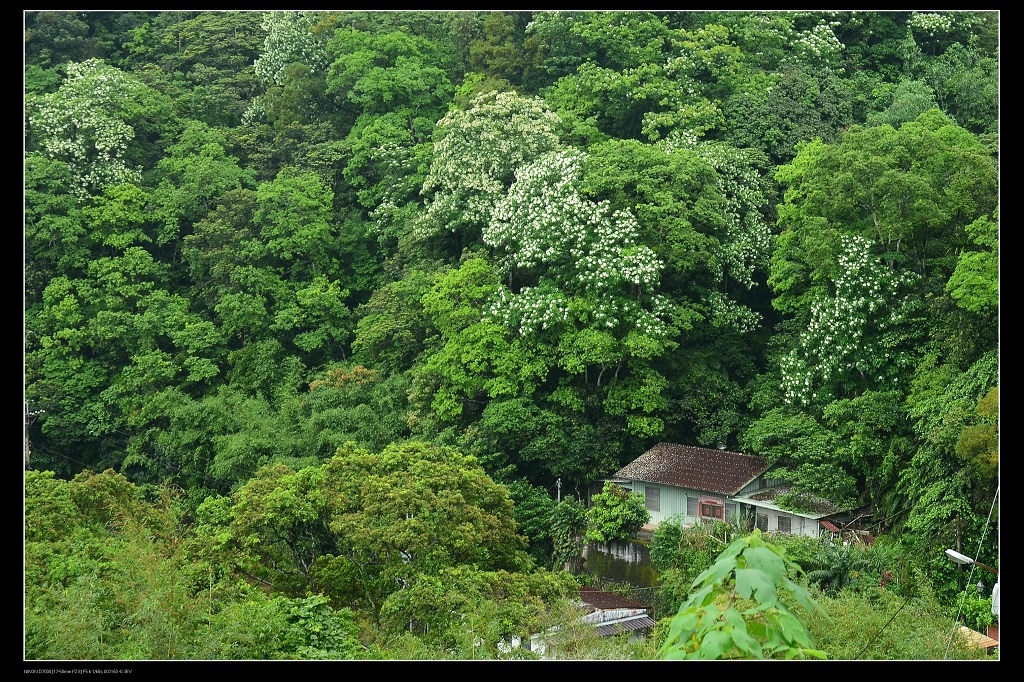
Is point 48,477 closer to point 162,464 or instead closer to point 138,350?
point 162,464

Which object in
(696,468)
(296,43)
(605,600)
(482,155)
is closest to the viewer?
(605,600)

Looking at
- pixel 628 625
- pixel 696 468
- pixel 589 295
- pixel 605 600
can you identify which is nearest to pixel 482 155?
pixel 589 295

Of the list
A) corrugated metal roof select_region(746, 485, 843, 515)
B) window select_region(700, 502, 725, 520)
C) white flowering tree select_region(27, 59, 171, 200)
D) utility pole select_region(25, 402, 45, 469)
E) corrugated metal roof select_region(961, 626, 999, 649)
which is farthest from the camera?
white flowering tree select_region(27, 59, 171, 200)

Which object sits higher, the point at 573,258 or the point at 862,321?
the point at 573,258

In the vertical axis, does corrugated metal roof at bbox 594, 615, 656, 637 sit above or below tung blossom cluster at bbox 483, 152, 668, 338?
below

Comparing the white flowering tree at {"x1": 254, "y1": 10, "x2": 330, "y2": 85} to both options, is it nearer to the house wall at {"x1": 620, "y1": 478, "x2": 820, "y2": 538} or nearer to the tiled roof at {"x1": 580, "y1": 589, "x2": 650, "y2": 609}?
the house wall at {"x1": 620, "y1": 478, "x2": 820, "y2": 538}

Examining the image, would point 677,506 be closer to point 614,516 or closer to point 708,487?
point 708,487

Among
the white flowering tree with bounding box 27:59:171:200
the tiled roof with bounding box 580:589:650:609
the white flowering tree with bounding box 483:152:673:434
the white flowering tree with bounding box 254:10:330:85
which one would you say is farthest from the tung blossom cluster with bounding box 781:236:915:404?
the white flowering tree with bounding box 27:59:171:200

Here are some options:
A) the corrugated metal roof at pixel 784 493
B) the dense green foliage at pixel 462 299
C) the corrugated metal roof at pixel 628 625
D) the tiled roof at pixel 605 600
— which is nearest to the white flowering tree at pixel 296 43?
the dense green foliage at pixel 462 299
